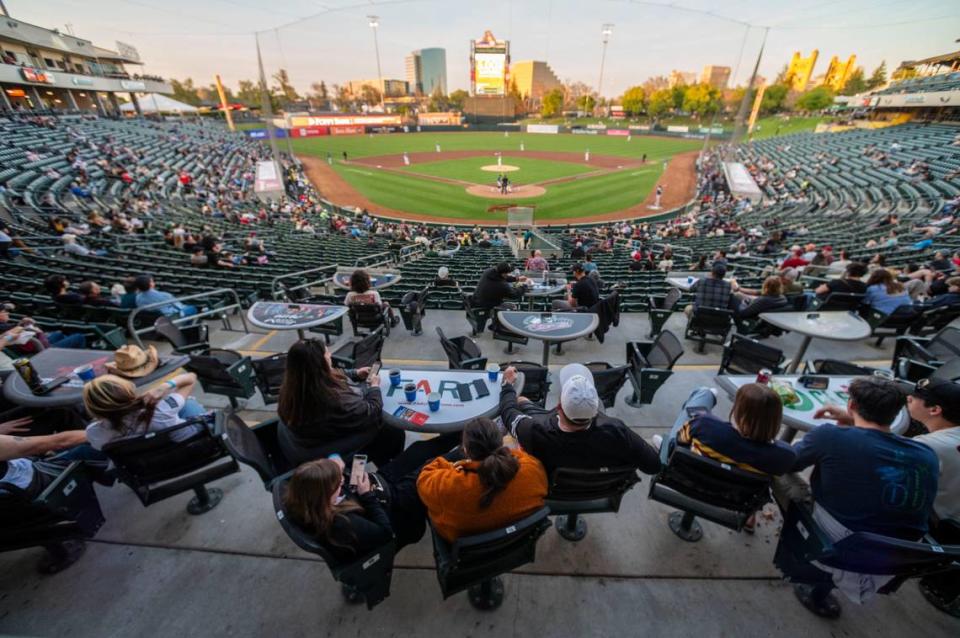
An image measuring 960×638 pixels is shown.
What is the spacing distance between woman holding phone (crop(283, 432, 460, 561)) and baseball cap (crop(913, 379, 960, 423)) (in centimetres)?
401

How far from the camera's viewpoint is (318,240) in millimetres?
17969

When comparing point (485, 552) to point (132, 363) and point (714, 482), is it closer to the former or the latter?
point (714, 482)

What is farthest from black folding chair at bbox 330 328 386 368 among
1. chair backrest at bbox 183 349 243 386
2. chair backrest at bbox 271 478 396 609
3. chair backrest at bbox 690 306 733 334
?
chair backrest at bbox 690 306 733 334

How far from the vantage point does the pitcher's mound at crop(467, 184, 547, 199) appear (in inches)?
1218

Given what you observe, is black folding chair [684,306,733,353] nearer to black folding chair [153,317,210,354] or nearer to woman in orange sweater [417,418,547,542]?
woman in orange sweater [417,418,547,542]

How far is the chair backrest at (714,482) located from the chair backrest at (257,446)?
319 centimetres

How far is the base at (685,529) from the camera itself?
341cm

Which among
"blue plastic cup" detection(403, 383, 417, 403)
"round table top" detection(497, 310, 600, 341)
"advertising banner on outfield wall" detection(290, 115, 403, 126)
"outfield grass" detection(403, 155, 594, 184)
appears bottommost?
"outfield grass" detection(403, 155, 594, 184)

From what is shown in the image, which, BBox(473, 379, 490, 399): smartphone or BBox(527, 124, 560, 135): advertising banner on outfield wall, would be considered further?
BBox(527, 124, 560, 135): advertising banner on outfield wall

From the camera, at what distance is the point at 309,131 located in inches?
2756

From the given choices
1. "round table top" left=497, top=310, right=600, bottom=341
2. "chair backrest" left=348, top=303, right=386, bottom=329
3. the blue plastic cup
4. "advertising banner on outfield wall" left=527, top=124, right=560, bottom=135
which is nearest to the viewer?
the blue plastic cup

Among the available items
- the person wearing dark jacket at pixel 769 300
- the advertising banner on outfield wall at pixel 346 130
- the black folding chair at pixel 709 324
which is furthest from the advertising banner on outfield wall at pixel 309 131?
the person wearing dark jacket at pixel 769 300

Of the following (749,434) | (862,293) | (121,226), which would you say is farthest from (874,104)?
(121,226)

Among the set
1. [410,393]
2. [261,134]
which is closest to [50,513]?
[410,393]
